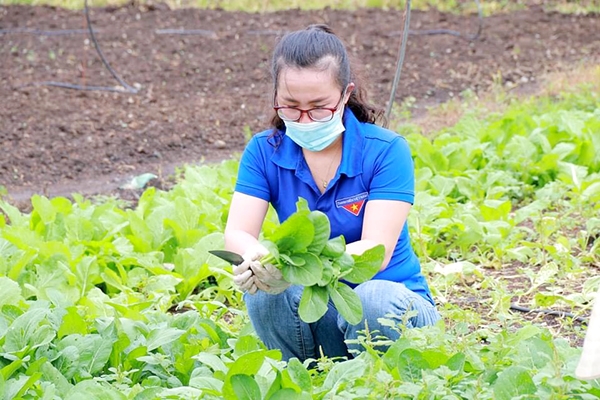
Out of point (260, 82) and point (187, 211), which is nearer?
point (187, 211)

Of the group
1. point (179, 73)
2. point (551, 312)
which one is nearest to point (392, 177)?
point (551, 312)

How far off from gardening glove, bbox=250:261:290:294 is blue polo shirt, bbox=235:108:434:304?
0.37 meters

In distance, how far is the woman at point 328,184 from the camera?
2.78 metres

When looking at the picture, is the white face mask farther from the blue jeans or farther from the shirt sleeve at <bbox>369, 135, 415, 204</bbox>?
the blue jeans

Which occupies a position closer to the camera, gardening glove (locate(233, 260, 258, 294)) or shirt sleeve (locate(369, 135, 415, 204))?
gardening glove (locate(233, 260, 258, 294))

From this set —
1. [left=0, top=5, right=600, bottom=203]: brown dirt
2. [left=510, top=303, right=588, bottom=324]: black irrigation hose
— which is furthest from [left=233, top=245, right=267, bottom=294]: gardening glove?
[left=0, top=5, right=600, bottom=203]: brown dirt

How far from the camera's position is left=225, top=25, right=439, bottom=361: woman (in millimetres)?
2779

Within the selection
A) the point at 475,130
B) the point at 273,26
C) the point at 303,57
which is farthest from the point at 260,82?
the point at 303,57

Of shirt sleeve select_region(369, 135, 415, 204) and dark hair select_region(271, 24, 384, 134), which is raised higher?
dark hair select_region(271, 24, 384, 134)

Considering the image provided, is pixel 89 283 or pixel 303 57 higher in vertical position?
pixel 303 57

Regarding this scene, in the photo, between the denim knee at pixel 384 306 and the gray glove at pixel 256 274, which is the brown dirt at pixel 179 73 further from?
the gray glove at pixel 256 274

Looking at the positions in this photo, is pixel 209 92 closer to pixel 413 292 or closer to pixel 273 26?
pixel 273 26

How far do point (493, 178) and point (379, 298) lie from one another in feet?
7.47

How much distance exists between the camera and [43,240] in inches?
168
